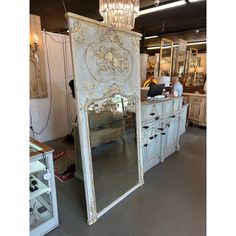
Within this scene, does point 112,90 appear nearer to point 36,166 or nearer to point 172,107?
point 36,166

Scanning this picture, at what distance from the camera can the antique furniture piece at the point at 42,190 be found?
1849mm

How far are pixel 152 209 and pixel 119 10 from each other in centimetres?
266

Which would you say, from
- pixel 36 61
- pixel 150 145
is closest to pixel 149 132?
pixel 150 145

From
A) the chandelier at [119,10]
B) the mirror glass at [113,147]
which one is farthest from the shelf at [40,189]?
the chandelier at [119,10]

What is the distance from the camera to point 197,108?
5.91m

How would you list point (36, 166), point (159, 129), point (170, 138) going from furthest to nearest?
point (170, 138), point (159, 129), point (36, 166)

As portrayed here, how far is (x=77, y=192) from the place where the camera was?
2699 mm

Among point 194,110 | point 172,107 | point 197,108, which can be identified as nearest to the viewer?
point 172,107

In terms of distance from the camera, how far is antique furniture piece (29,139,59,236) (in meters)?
1.85

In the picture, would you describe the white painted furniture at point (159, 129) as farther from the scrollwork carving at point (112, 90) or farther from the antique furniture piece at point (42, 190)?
the antique furniture piece at point (42, 190)
